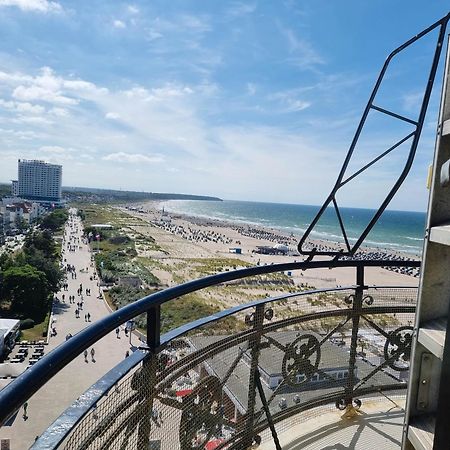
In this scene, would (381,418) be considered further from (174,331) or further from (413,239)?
(413,239)

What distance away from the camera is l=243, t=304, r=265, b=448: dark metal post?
8.13ft

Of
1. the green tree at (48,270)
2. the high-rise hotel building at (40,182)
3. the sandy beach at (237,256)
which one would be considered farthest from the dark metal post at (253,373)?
the high-rise hotel building at (40,182)

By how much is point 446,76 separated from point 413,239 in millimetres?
95901

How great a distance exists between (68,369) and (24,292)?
1151cm

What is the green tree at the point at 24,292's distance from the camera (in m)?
27.3

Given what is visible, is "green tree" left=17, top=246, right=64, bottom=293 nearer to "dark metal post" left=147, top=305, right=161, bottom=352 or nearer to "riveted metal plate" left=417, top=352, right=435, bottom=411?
"dark metal post" left=147, top=305, right=161, bottom=352

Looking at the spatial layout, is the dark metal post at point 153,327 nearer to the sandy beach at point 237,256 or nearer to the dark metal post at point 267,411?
the dark metal post at point 267,411

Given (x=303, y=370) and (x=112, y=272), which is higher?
(x=303, y=370)

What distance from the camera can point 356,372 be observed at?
3.30 m

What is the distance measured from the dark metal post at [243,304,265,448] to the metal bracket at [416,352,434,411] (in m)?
1.15

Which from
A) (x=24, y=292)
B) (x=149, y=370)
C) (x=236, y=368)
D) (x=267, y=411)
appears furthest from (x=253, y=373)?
(x=24, y=292)

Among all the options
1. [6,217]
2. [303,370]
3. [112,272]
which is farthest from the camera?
[6,217]

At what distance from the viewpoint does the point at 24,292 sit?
27.5 meters

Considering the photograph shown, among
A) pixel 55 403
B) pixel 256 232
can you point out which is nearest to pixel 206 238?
pixel 256 232
